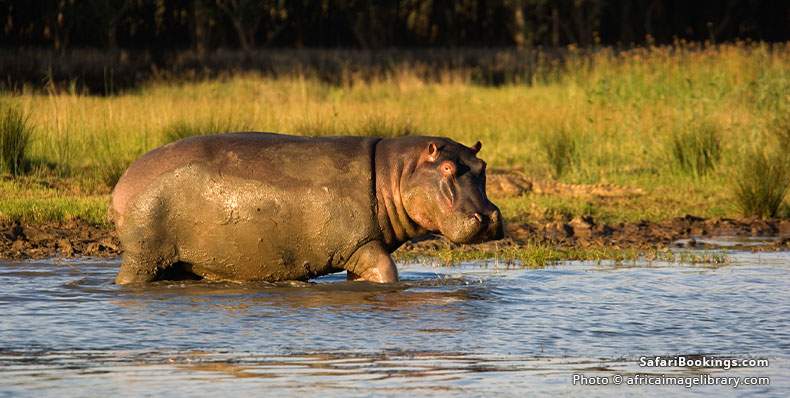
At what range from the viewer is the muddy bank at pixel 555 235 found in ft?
32.4

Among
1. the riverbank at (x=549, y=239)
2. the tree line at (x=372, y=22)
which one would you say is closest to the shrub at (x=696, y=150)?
the riverbank at (x=549, y=239)

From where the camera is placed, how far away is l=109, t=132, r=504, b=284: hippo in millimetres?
7730

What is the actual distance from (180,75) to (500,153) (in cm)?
1090

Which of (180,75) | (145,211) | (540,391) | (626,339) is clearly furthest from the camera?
(180,75)

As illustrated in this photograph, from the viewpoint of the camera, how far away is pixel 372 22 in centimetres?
3850

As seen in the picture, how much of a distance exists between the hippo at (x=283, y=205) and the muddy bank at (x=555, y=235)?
1.88m

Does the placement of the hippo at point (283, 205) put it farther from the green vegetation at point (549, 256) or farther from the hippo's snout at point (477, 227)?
the green vegetation at point (549, 256)

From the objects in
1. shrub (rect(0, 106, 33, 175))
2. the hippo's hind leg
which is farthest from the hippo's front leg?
shrub (rect(0, 106, 33, 175))

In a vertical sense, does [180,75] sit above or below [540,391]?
above

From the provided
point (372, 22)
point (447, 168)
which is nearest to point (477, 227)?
point (447, 168)

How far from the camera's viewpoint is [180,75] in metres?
24.6

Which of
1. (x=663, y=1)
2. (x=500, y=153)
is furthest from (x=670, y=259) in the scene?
(x=663, y=1)

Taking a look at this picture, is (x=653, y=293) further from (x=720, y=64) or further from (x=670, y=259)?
(x=720, y=64)

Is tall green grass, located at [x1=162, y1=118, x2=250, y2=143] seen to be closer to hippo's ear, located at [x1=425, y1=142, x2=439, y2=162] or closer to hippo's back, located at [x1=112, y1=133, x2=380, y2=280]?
hippo's back, located at [x1=112, y1=133, x2=380, y2=280]
